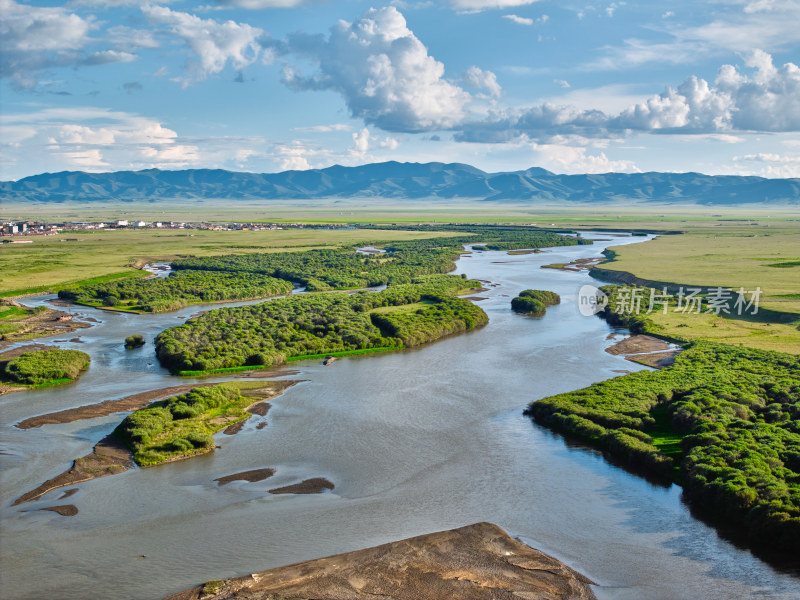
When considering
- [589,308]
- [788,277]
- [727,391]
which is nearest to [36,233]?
[589,308]

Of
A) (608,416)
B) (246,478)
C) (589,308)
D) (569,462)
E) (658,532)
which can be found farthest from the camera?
(589,308)

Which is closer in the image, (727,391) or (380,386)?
(727,391)

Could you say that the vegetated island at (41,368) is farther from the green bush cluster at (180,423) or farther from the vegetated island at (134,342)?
the green bush cluster at (180,423)

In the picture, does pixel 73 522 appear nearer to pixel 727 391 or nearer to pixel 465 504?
pixel 465 504

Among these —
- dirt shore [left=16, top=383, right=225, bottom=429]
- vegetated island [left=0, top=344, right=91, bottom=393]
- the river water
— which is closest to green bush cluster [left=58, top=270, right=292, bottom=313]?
vegetated island [left=0, top=344, right=91, bottom=393]

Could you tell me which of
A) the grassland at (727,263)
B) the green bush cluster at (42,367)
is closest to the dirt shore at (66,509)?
the green bush cluster at (42,367)

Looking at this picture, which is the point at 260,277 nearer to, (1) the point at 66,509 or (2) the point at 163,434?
(2) the point at 163,434
